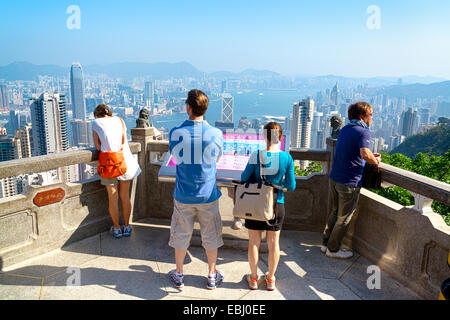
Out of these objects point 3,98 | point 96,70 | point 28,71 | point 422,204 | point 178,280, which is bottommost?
point 3,98

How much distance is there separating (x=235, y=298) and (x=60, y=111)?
2183 inches

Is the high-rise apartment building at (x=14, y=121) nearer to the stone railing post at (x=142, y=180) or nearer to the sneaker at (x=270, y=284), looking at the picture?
the stone railing post at (x=142, y=180)

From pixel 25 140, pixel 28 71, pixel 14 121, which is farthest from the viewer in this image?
pixel 28 71

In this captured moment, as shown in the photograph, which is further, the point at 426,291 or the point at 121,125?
the point at 121,125

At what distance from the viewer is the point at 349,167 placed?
3.79 meters

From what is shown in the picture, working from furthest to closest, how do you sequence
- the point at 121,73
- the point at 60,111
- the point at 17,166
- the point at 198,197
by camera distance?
the point at 121,73, the point at 60,111, the point at 17,166, the point at 198,197

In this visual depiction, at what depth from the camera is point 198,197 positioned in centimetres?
305

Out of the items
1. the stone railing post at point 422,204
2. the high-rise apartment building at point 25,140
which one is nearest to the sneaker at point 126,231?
the stone railing post at point 422,204

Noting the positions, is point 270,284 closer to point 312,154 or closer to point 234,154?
point 234,154

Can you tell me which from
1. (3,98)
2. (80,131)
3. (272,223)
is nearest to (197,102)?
(272,223)

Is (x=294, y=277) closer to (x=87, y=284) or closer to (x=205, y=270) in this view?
(x=205, y=270)

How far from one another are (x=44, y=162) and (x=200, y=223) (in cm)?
207

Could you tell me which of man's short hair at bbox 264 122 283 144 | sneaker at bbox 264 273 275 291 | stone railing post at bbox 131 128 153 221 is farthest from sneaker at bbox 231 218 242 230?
man's short hair at bbox 264 122 283 144

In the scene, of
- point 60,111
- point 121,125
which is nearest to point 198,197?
point 121,125
